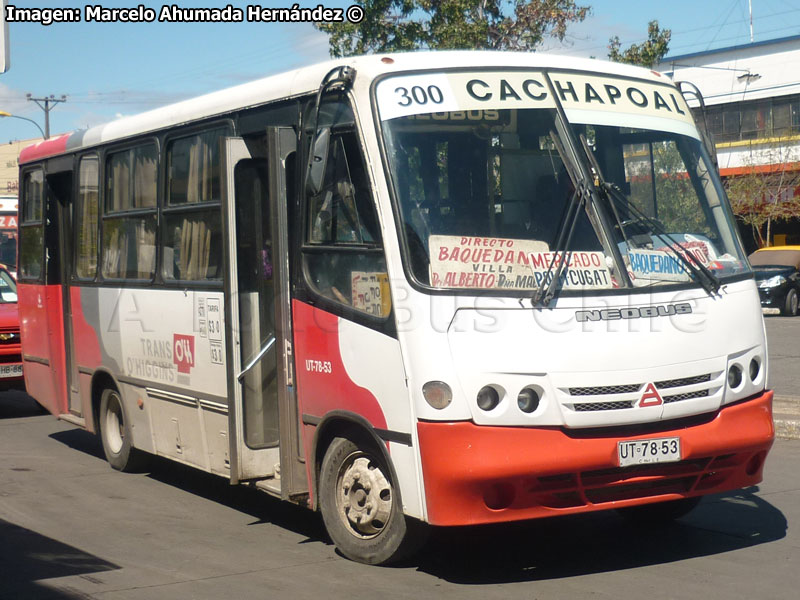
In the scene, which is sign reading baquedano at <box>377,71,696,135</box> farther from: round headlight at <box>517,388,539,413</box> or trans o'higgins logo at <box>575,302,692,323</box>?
round headlight at <box>517,388,539,413</box>

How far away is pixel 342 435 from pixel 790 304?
22.7 meters

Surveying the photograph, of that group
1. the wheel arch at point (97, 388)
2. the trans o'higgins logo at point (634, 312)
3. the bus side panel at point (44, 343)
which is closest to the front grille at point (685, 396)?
the trans o'higgins logo at point (634, 312)

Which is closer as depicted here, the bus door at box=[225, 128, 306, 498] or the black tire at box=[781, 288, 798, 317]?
the bus door at box=[225, 128, 306, 498]

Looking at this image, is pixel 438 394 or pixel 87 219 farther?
pixel 87 219

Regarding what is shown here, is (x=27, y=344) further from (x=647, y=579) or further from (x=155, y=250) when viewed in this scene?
(x=647, y=579)

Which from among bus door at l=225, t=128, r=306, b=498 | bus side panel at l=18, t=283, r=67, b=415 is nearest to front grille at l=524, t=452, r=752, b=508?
bus door at l=225, t=128, r=306, b=498

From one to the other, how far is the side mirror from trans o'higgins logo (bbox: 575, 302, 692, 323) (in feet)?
5.06

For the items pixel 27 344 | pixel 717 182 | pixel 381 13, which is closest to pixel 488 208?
pixel 717 182

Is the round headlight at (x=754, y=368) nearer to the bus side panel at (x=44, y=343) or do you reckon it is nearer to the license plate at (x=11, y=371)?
the bus side panel at (x=44, y=343)

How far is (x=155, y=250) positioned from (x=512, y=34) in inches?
762

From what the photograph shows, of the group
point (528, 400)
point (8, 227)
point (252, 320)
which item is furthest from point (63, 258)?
point (8, 227)

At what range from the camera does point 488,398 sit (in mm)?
5465

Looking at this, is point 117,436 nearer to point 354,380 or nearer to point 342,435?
point 342,435

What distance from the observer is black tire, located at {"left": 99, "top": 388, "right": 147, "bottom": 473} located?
9.33 m
